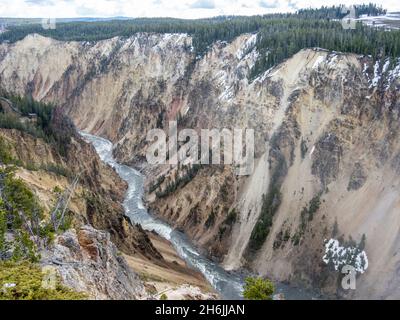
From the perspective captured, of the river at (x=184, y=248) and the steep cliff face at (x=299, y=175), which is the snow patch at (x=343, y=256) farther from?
the river at (x=184, y=248)

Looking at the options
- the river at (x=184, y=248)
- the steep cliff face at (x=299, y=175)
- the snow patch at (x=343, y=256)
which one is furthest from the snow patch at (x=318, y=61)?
the river at (x=184, y=248)

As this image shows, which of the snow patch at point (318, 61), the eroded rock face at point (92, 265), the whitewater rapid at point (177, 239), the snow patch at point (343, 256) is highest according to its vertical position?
the snow patch at point (318, 61)

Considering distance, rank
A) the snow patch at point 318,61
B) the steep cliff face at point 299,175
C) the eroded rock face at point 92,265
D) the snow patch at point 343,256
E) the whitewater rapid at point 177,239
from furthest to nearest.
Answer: the snow patch at point 318,61 → the whitewater rapid at point 177,239 → the steep cliff face at point 299,175 → the snow patch at point 343,256 → the eroded rock face at point 92,265

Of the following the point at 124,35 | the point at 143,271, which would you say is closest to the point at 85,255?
the point at 143,271

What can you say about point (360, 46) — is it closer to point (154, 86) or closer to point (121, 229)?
point (121, 229)

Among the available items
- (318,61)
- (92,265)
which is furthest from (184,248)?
(92,265)

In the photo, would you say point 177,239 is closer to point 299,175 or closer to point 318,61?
point 299,175
